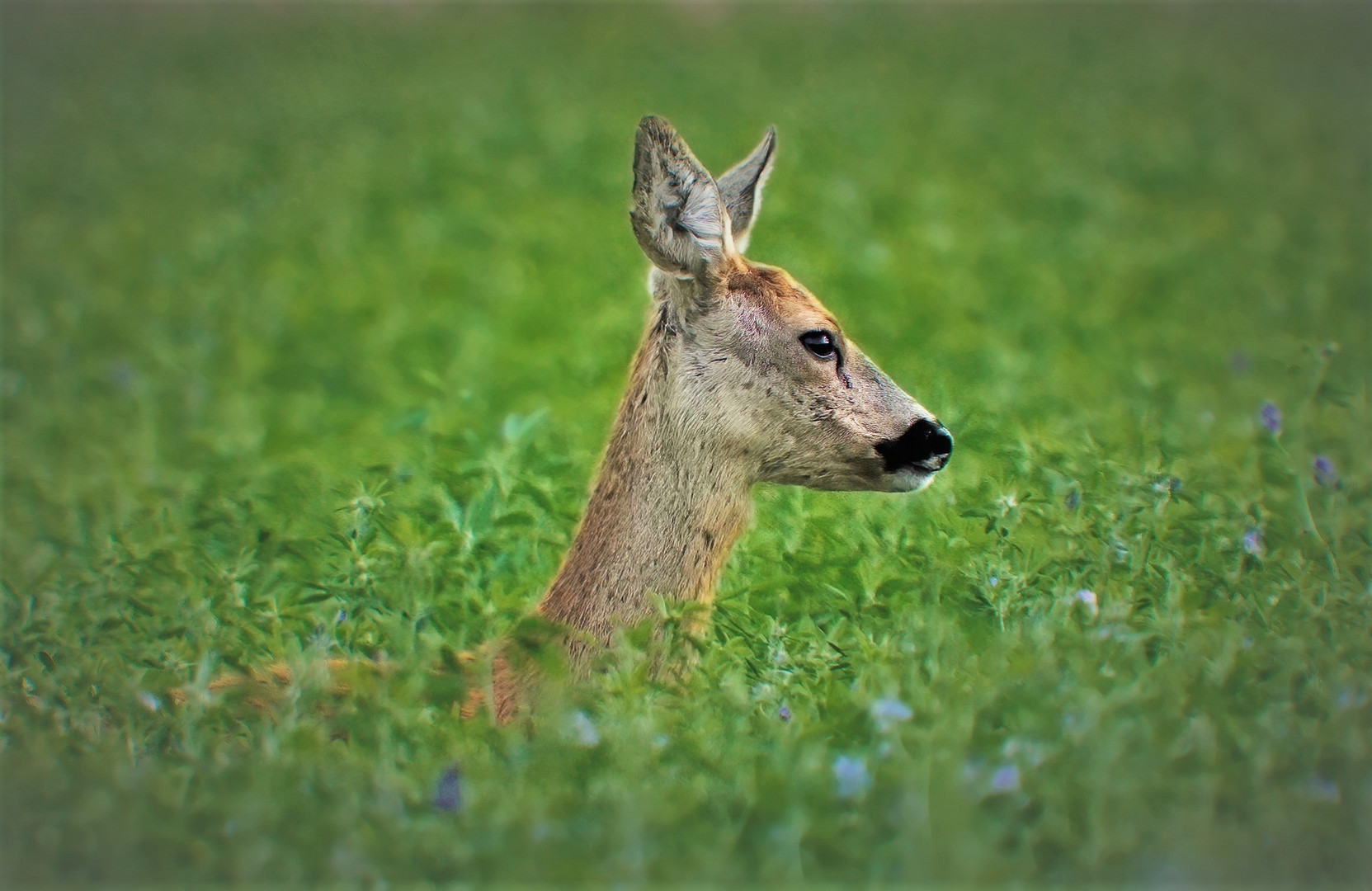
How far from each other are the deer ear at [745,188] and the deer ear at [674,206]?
1.71 feet

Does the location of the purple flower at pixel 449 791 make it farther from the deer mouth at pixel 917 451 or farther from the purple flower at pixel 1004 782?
the deer mouth at pixel 917 451

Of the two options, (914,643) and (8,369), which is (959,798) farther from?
(8,369)

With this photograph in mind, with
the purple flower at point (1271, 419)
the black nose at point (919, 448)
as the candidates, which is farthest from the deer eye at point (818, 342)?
the purple flower at point (1271, 419)

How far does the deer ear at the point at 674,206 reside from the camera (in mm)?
3662

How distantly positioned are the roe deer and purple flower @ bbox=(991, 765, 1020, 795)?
3.65ft

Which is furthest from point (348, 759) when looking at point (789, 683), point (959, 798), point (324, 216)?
point (324, 216)

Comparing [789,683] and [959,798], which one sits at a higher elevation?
[789,683]

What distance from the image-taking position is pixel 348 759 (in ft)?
9.82

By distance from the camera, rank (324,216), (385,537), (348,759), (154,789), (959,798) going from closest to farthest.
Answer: (959,798) < (154,789) < (348,759) < (385,537) < (324,216)

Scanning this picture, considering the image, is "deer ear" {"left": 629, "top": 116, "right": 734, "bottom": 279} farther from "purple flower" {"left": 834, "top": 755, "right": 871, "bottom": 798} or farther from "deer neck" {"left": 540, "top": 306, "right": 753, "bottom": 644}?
"purple flower" {"left": 834, "top": 755, "right": 871, "bottom": 798}

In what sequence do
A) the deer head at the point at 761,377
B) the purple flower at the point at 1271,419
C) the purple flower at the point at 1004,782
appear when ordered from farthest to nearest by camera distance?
the purple flower at the point at 1271,419
the deer head at the point at 761,377
the purple flower at the point at 1004,782

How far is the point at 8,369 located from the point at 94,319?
896 millimetres

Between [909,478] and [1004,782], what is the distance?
1240 millimetres

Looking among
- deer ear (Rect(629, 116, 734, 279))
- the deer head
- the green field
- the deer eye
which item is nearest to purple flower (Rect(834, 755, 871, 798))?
the green field
